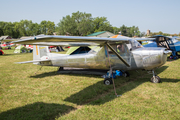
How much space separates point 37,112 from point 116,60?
4.17m

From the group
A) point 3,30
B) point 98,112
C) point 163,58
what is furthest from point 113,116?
point 3,30

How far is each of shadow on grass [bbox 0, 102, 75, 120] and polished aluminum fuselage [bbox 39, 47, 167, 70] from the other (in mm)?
2802

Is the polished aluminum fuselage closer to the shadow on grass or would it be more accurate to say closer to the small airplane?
the small airplane

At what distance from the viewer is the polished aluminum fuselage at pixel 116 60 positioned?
5723 millimetres

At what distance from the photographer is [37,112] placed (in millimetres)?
3926

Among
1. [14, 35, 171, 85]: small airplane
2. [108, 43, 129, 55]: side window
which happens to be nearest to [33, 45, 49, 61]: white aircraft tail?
[14, 35, 171, 85]: small airplane

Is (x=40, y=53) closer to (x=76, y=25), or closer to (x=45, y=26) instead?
(x=76, y=25)

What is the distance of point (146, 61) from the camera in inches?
232

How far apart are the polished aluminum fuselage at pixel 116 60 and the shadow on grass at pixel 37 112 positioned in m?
2.80

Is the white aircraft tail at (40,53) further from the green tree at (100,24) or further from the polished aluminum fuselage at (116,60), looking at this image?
the green tree at (100,24)

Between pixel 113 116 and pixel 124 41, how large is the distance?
3.71m

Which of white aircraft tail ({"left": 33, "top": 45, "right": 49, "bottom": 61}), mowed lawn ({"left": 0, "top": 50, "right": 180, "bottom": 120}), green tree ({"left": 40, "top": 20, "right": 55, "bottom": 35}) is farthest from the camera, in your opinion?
green tree ({"left": 40, "top": 20, "right": 55, "bottom": 35})

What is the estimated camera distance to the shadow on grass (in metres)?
3.69

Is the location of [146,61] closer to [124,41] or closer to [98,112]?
[124,41]
